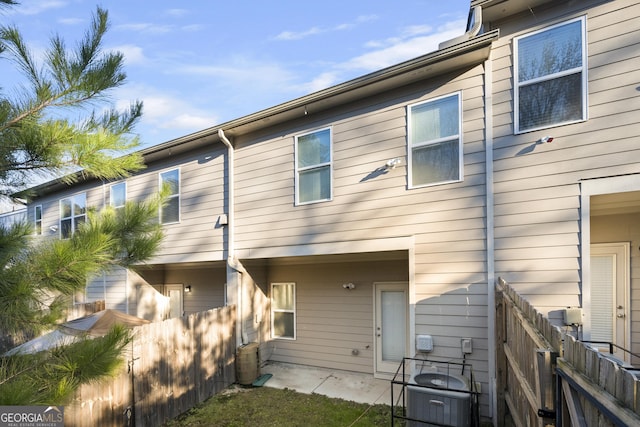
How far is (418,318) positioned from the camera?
183 inches

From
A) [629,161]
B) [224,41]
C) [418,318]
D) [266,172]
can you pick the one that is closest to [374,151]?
[266,172]

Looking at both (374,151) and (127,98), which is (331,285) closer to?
(374,151)

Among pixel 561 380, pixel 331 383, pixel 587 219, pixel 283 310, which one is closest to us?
pixel 561 380

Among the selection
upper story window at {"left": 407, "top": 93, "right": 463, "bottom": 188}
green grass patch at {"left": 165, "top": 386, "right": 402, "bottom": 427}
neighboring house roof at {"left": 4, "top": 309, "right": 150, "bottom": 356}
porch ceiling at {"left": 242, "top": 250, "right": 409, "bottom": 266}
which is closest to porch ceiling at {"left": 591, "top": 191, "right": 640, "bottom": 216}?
upper story window at {"left": 407, "top": 93, "right": 463, "bottom": 188}

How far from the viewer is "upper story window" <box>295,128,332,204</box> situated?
5637mm

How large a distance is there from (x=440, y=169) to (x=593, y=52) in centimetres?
210

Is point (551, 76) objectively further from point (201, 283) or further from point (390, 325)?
point (201, 283)

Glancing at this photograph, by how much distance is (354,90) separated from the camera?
512cm

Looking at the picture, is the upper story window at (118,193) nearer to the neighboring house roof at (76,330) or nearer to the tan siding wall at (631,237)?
the neighboring house roof at (76,330)

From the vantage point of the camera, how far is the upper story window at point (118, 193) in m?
8.52

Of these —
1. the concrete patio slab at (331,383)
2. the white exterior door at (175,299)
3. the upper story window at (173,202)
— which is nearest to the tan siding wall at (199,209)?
the upper story window at (173,202)

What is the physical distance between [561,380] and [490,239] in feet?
8.63

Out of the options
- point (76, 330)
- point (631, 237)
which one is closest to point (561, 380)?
point (76, 330)

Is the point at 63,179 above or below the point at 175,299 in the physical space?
above
